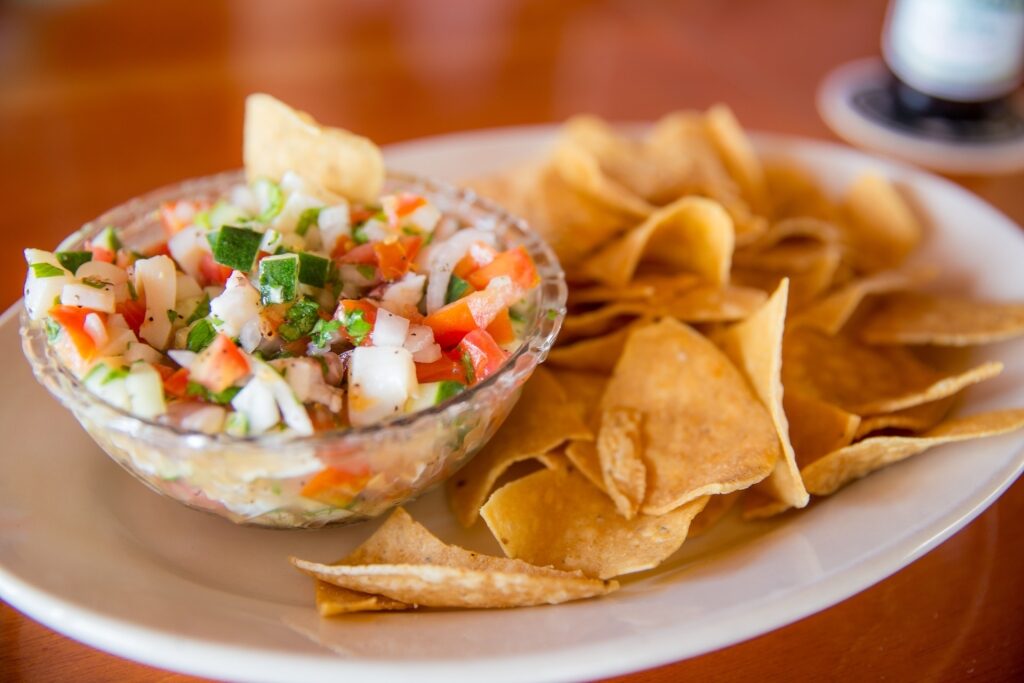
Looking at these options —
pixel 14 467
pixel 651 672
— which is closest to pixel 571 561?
pixel 651 672

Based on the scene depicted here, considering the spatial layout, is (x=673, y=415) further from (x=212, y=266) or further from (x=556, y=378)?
(x=212, y=266)

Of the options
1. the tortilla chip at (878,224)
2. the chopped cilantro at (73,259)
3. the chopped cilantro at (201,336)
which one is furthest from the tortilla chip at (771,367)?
the chopped cilantro at (73,259)

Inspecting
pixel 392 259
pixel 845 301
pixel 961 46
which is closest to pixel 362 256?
pixel 392 259

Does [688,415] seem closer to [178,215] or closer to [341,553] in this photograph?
[341,553]

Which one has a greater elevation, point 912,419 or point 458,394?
point 458,394

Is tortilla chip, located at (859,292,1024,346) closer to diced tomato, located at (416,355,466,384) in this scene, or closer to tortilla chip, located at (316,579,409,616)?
diced tomato, located at (416,355,466,384)

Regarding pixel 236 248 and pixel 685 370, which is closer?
pixel 236 248

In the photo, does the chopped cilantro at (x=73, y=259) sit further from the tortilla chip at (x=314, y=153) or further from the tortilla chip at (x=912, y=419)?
the tortilla chip at (x=912, y=419)
